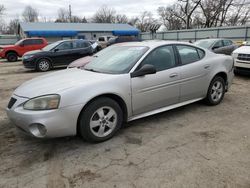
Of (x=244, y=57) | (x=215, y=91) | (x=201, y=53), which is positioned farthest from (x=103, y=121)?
(x=244, y=57)

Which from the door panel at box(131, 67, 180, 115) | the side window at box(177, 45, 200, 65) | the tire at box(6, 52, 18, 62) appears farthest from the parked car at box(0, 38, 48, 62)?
Answer: the door panel at box(131, 67, 180, 115)

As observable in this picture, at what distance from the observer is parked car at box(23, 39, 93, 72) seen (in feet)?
36.0

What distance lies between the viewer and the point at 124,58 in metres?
4.06

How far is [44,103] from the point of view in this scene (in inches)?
122

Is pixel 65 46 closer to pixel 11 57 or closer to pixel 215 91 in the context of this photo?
pixel 11 57

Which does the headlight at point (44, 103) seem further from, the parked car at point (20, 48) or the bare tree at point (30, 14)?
the bare tree at point (30, 14)

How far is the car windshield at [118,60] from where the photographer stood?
3.84m

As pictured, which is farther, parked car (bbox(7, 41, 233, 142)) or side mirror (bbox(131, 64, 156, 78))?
side mirror (bbox(131, 64, 156, 78))

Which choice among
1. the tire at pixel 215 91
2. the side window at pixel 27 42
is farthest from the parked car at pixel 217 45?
the side window at pixel 27 42

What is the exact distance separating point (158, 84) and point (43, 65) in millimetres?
8671

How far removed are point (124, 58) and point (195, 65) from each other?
1.51 meters

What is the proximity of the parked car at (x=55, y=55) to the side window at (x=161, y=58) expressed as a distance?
8.31m

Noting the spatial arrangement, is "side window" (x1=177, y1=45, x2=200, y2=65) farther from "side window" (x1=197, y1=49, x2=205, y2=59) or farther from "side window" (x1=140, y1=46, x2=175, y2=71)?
"side window" (x1=140, y1=46, x2=175, y2=71)

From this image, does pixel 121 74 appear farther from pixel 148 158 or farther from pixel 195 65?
pixel 195 65
